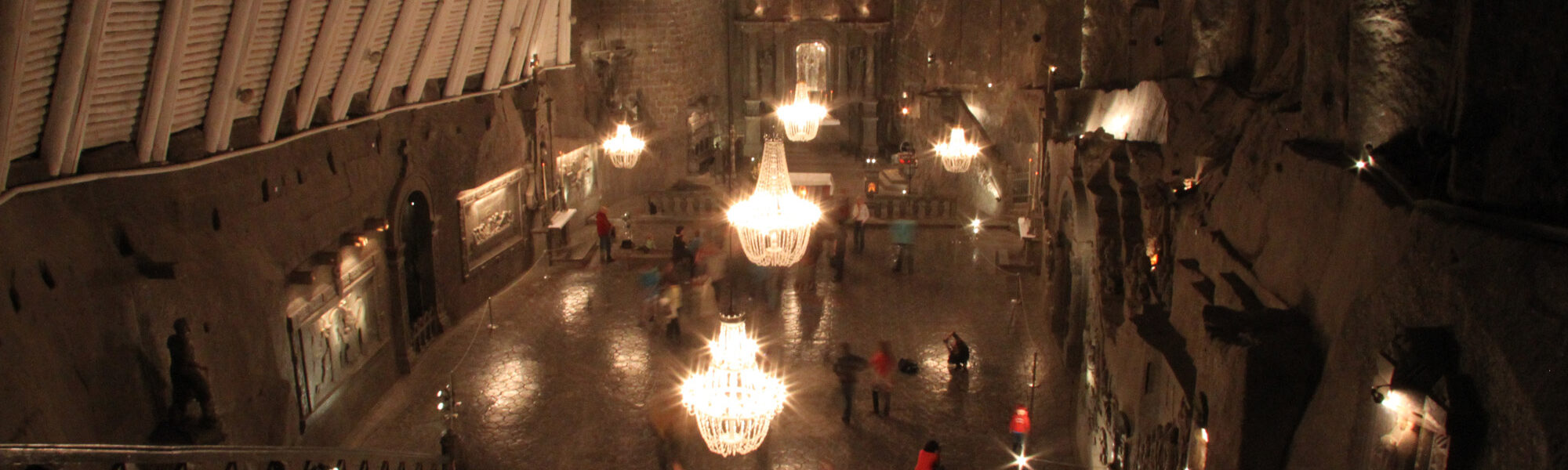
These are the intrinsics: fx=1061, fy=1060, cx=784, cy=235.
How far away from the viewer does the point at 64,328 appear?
257 inches

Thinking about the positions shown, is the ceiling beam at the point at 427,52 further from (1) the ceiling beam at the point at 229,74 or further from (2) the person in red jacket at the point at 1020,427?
(2) the person in red jacket at the point at 1020,427

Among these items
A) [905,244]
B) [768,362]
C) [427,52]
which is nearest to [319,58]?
[427,52]

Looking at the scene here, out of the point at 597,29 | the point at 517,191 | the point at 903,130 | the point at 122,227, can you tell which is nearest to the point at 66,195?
the point at 122,227

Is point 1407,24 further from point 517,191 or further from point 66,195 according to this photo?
point 517,191

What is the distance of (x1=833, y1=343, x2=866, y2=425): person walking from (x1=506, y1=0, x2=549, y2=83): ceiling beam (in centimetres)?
→ 593

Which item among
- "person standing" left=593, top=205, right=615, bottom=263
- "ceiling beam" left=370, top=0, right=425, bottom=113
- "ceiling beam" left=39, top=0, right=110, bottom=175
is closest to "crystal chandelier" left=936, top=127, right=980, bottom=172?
"person standing" left=593, top=205, right=615, bottom=263

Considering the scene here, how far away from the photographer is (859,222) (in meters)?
16.2

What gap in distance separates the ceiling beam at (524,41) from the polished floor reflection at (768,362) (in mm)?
2972

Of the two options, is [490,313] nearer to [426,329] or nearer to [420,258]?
[426,329]

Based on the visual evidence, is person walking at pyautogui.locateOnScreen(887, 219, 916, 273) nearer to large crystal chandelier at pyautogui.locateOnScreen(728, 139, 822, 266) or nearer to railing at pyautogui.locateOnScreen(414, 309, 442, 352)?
large crystal chandelier at pyautogui.locateOnScreen(728, 139, 822, 266)

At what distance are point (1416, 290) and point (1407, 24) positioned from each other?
5.31 feet

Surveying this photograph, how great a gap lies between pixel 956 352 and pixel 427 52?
20.7 feet

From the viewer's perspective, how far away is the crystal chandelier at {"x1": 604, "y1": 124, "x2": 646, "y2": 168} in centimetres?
1936

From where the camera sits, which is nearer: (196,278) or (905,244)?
(196,278)
